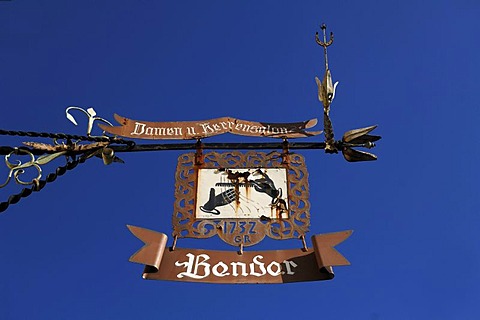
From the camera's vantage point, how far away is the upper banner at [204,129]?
14.9 feet

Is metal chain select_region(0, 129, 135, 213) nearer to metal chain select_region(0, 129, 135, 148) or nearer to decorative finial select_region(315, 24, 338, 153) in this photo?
metal chain select_region(0, 129, 135, 148)

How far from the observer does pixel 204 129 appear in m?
4.69

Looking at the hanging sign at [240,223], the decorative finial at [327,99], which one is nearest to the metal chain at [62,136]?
the hanging sign at [240,223]

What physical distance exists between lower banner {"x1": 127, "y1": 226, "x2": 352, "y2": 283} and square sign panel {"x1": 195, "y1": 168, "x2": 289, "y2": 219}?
1.08ft

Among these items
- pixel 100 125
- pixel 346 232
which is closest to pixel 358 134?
pixel 346 232

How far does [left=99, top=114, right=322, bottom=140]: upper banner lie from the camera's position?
454 cm

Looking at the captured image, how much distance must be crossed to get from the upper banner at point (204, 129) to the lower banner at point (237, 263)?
90 cm

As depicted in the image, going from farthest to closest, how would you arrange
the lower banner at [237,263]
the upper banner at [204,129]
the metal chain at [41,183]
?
1. the upper banner at [204,129]
2. the lower banner at [237,263]
3. the metal chain at [41,183]

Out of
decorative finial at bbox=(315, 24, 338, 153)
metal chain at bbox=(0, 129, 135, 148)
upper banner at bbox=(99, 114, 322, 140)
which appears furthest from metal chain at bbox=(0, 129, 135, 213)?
decorative finial at bbox=(315, 24, 338, 153)

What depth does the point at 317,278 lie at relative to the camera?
373cm

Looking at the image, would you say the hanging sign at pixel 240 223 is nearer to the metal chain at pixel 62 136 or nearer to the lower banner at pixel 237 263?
the lower banner at pixel 237 263

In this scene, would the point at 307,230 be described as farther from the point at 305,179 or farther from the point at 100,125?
the point at 100,125

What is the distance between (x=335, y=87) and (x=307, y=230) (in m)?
1.08

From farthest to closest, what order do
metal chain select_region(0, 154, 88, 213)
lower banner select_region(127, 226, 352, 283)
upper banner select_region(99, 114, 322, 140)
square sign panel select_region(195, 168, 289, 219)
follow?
upper banner select_region(99, 114, 322, 140) → square sign panel select_region(195, 168, 289, 219) → lower banner select_region(127, 226, 352, 283) → metal chain select_region(0, 154, 88, 213)
